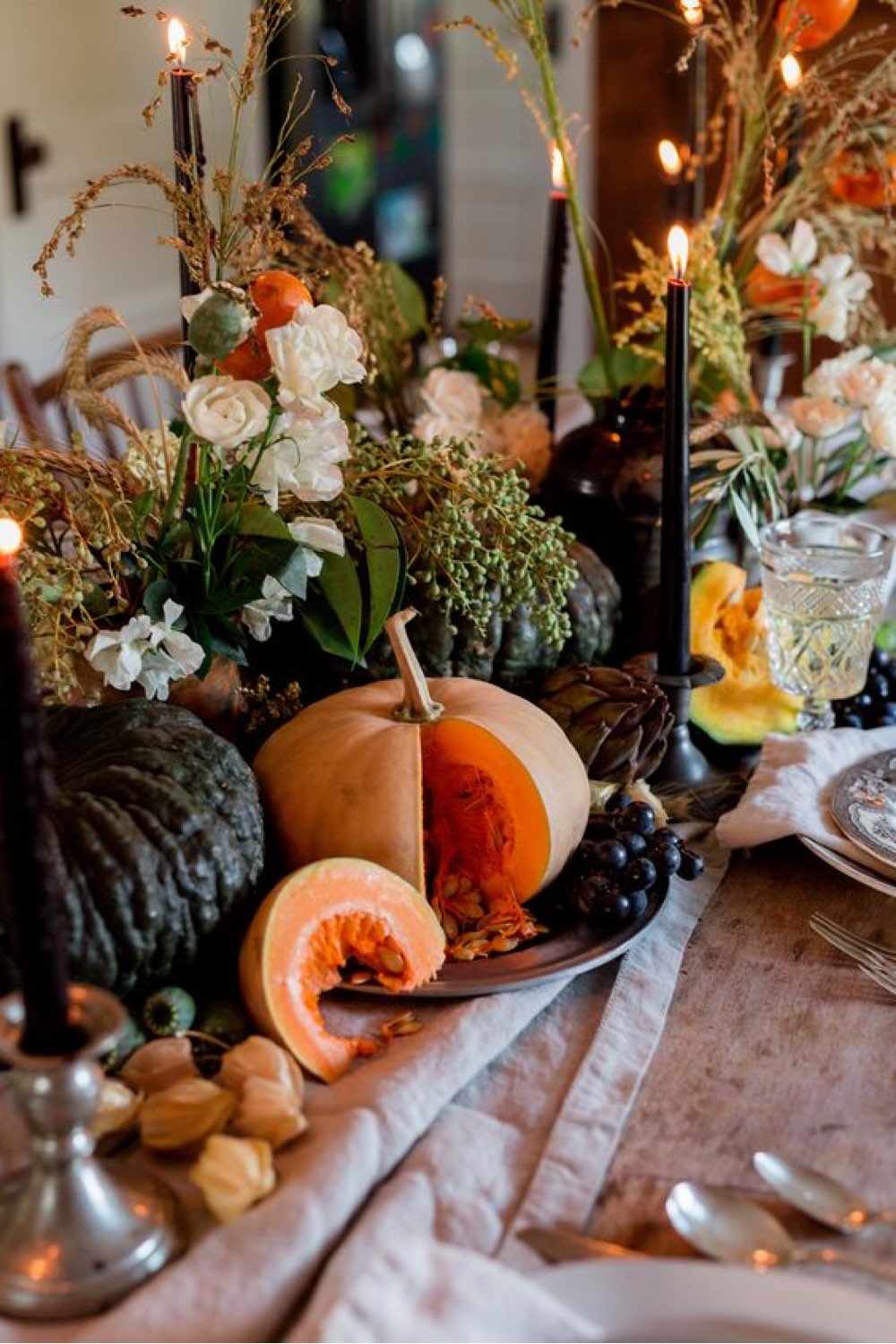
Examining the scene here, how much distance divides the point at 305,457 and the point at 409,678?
17cm

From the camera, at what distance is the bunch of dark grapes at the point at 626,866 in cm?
102

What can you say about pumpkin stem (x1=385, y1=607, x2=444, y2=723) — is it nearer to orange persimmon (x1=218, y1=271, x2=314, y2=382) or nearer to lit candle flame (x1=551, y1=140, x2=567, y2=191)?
orange persimmon (x1=218, y1=271, x2=314, y2=382)

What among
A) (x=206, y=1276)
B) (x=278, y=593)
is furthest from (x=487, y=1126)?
(x=278, y=593)

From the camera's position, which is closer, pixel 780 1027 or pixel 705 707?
pixel 780 1027

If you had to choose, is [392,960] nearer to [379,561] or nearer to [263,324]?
[379,561]

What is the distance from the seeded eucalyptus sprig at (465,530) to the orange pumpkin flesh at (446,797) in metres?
0.11

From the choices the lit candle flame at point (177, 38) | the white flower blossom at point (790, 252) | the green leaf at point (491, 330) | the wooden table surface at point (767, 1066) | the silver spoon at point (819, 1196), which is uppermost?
the lit candle flame at point (177, 38)

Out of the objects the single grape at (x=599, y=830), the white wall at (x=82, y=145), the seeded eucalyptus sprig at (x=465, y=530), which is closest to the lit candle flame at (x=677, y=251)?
the seeded eucalyptus sprig at (x=465, y=530)

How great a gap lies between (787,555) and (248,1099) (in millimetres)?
691

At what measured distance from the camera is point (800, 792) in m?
1.18

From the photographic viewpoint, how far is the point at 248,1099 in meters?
0.83

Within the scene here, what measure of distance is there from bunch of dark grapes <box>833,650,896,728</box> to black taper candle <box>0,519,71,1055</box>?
0.86 meters

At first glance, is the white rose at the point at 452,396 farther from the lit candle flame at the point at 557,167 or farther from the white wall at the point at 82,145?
the white wall at the point at 82,145

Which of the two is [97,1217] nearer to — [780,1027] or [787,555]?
[780,1027]
